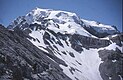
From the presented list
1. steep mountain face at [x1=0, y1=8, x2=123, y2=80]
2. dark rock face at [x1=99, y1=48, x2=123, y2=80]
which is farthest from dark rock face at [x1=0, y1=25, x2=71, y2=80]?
dark rock face at [x1=99, y1=48, x2=123, y2=80]

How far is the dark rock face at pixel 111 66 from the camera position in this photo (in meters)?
146

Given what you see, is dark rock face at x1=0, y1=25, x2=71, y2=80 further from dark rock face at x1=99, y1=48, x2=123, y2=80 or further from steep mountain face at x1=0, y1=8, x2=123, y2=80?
dark rock face at x1=99, y1=48, x2=123, y2=80

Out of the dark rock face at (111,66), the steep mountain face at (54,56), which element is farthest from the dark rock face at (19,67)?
the dark rock face at (111,66)

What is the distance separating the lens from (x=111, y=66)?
15225 centimetres

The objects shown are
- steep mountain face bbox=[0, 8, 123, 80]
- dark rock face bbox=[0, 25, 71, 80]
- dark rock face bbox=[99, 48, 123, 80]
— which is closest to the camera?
dark rock face bbox=[0, 25, 71, 80]

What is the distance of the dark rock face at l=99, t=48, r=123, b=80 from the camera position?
14560 cm

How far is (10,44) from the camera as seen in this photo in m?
89.1

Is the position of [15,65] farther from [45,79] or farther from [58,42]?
[58,42]

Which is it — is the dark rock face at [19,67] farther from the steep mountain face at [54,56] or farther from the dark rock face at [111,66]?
the dark rock face at [111,66]

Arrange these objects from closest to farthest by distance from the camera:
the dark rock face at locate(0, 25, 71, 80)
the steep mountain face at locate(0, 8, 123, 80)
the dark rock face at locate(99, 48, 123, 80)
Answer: the dark rock face at locate(0, 25, 71, 80) → the steep mountain face at locate(0, 8, 123, 80) → the dark rock face at locate(99, 48, 123, 80)

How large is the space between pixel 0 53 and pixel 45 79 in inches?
762

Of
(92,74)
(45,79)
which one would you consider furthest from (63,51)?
(45,79)

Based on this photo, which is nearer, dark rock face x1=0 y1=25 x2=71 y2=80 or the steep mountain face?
dark rock face x1=0 y1=25 x2=71 y2=80

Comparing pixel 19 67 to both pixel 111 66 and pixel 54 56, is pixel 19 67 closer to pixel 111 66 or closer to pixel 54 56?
pixel 54 56
